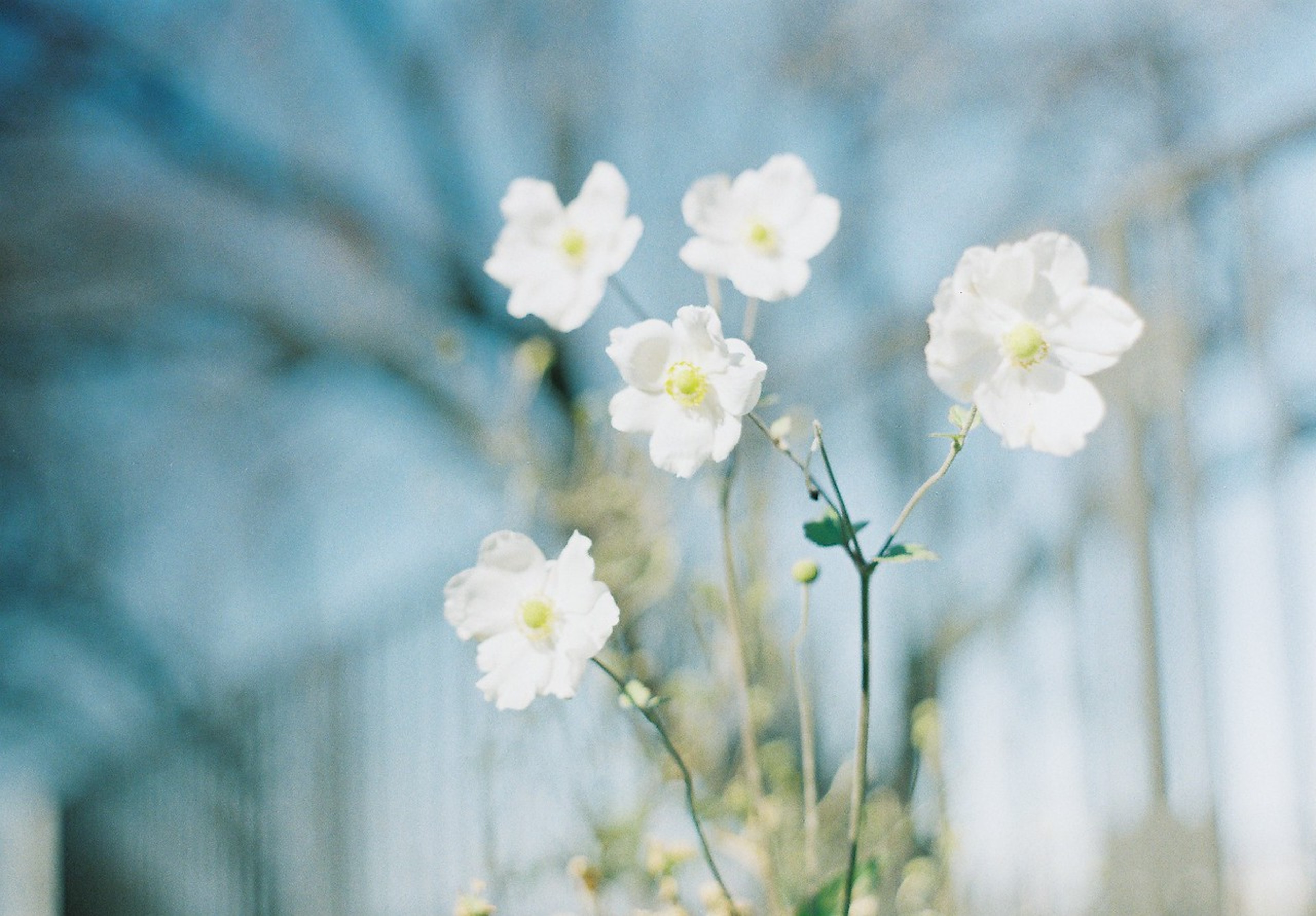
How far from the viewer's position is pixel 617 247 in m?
0.75

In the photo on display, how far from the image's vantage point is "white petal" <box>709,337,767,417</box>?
58 centimetres

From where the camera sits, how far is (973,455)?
194 centimetres

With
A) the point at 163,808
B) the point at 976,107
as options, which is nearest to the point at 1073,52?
the point at 976,107

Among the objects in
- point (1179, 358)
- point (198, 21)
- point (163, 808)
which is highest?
point (198, 21)

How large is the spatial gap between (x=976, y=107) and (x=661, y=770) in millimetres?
3619

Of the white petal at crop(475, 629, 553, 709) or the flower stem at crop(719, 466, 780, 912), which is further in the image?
the flower stem at crop(719, 466, 780, 912)

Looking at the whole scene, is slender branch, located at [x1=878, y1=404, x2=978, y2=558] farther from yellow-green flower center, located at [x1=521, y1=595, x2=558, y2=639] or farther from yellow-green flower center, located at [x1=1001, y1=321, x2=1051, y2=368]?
yellow-green flower center, located at [x1=521, y1=595, x2=558, y2=639]

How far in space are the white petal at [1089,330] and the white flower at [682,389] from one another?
0.47ft

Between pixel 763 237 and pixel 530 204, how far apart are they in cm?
16

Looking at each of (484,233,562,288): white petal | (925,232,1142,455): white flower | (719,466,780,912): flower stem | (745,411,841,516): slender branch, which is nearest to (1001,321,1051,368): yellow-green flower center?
(925,232,1142,455): white flower

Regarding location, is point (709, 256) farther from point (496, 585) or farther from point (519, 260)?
point (496, 585)

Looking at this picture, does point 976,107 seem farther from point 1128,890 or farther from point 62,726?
point 62,726

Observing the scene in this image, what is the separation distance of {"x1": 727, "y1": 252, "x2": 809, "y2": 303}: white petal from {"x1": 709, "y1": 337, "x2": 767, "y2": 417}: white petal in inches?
5.3

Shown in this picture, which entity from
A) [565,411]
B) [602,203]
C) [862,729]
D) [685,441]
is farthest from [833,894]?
[565,411]
